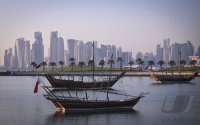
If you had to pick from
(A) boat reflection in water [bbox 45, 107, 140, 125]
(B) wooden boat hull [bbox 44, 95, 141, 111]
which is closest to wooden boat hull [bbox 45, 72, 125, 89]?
(B) wooden boat hull [bbox 44, 95, 141, 111]

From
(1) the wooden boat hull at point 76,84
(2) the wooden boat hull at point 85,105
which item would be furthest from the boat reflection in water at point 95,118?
(1) the wooden boat hull at point 76,84

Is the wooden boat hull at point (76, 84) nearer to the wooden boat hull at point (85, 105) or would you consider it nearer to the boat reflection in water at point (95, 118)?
the wooden boat hull at point (85, 105)

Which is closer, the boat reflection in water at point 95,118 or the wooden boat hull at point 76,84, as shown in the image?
the boat reflection in water at point 95,118

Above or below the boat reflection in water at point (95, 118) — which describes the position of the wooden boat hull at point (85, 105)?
above

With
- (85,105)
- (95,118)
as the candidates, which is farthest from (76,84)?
(95,118)

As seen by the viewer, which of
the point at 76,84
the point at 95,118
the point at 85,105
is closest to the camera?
the point at 95,118

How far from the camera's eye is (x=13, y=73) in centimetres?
18962

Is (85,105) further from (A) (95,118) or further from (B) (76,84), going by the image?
(B) (76,84)

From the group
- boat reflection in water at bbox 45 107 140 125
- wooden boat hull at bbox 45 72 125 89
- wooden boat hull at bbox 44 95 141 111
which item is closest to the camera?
boat reflection in water at bbox 45 107 140 125

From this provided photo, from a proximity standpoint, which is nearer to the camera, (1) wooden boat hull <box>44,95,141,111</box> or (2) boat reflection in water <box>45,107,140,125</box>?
(2) boat reflection in water <box>45,107,140,125</box>

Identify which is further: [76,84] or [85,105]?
[76,84]

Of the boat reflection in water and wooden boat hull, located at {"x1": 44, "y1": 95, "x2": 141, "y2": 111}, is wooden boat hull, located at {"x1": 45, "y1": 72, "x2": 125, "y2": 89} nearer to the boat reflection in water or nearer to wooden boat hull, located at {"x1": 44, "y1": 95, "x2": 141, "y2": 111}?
wooden boat hull, located at {"x1": 44, "y1": 95, "x2": 141, "y2": 111}

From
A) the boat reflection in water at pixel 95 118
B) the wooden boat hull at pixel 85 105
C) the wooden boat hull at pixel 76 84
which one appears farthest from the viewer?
the wooden boat hull at pixel 76 84

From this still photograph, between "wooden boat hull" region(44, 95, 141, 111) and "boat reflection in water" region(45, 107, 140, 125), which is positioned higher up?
"wooden boat hull" region(44, 95, 141, 111)
